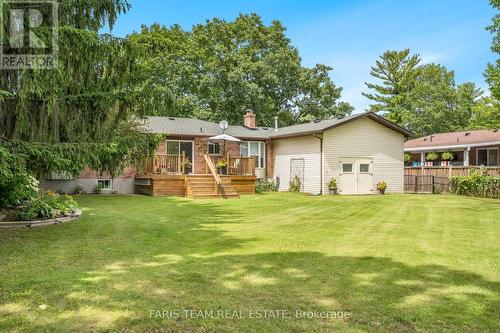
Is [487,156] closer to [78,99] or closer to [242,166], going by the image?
[242,166]

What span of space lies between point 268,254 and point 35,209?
5.71 metres

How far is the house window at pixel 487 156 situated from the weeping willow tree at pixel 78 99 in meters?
23.9

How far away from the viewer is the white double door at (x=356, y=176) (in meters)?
20.4

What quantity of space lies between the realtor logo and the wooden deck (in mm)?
11259

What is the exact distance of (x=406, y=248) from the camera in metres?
6.34

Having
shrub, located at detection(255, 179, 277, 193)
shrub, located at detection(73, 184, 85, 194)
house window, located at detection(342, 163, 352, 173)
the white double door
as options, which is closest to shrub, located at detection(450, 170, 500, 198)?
the white double door

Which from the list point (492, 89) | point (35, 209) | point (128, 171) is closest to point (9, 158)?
point (35, 209)

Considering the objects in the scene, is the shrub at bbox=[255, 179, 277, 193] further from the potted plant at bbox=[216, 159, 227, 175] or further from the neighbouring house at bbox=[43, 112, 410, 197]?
the potted plant at bbox=[216, 159, 227, 175]

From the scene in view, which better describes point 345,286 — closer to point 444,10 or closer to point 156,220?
point 156,220

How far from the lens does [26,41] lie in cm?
630

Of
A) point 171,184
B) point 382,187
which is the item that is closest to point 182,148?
point 171,184

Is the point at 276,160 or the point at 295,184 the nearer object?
the point at 295,184

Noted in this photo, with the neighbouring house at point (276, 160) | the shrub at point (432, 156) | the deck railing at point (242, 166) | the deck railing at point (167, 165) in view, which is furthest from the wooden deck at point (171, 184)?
the shrub at point (432, 156)

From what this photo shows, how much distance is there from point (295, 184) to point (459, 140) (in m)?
12.0
